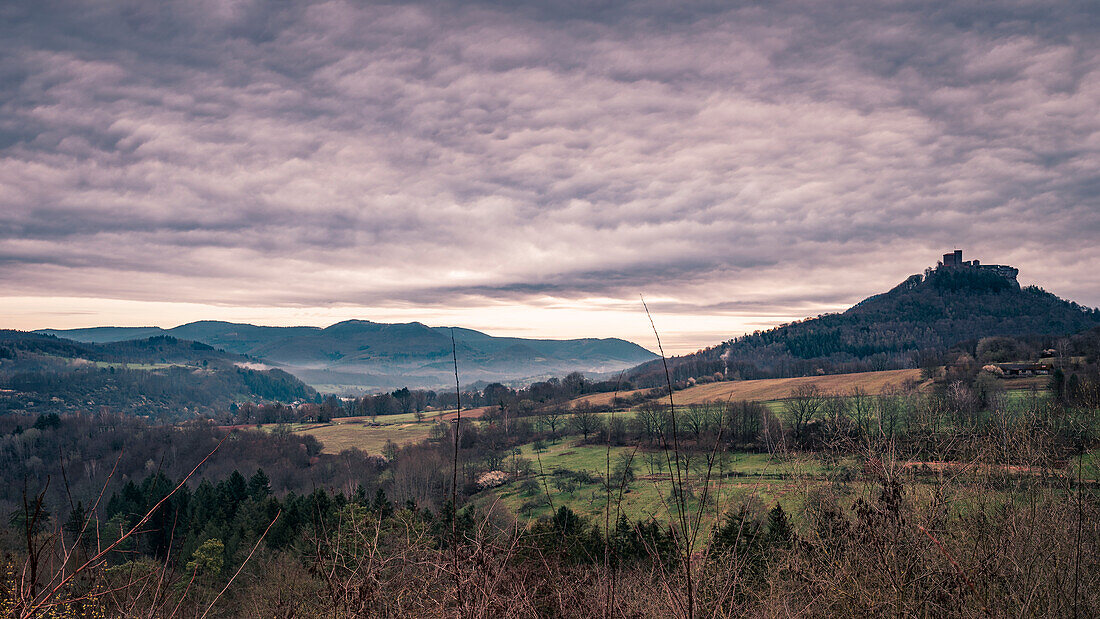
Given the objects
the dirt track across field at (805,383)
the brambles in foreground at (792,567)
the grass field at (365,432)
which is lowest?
the grass field at (365,432)

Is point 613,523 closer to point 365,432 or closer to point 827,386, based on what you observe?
point 827,386

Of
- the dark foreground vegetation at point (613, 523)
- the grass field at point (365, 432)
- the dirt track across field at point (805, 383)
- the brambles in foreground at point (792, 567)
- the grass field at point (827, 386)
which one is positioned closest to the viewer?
the dark foreground vegetation at point (613, 523)

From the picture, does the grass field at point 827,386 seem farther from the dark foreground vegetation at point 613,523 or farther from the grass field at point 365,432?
the grass field at point 365,432

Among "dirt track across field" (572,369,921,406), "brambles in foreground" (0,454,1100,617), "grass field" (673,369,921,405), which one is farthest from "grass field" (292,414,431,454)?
"brambles in foreground" (0,454,1100,617)

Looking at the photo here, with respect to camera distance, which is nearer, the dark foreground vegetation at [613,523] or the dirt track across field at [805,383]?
the dark foreground vegetation at [613,523]

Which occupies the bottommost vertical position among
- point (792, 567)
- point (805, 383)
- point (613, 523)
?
point (613, 523)

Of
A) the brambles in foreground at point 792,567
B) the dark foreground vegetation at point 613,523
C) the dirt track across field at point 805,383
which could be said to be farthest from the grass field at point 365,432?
the brambles in foreground at point 792,567

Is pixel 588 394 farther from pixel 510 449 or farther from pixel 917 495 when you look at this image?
pixel 917 495

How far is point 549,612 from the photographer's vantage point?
7.38m

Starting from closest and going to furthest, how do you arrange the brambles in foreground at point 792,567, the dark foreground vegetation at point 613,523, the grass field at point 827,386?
1. the dark foreground vegetation at point 613,523
2. the brambles in foreground at point 792,567
3. the grass field at point 827,386

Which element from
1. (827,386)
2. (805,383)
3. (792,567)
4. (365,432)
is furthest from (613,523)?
(365,432)

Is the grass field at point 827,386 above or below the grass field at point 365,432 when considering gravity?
above

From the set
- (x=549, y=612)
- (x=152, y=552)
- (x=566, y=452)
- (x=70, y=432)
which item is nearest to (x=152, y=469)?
(x=152, y=552)

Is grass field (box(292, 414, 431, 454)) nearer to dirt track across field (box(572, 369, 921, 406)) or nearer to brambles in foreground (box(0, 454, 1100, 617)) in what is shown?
dirt track across field (box(572, 369, 921, 406))
